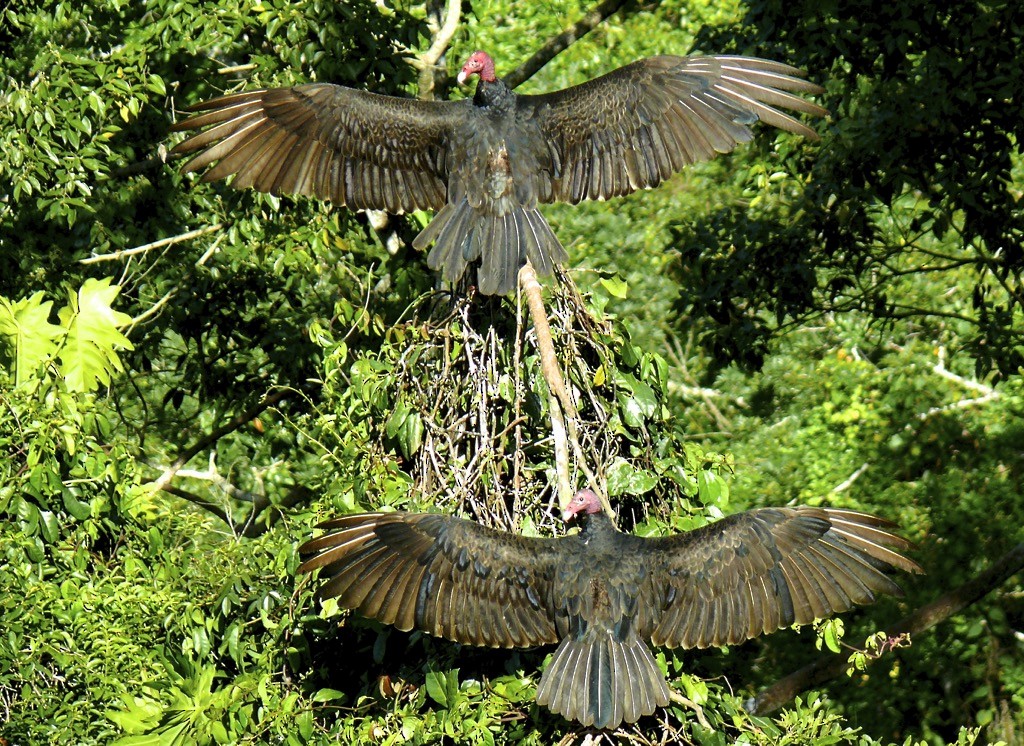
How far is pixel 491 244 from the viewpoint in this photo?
420cm

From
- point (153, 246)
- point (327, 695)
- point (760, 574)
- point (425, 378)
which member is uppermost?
point (425, 378)

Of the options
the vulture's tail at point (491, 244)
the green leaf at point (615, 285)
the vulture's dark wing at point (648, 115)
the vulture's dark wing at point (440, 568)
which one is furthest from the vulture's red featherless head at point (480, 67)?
the vulture's dark wing at point (440, 568)

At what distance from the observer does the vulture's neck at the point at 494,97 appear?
4.59 metres

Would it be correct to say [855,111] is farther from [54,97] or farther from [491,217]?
[54,97]

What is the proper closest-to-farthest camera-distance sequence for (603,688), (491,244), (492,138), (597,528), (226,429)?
(603,688)
(597,528)
(491,244)
(492,138)
(226,429)

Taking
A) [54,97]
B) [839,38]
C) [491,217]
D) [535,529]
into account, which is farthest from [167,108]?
[535,529]

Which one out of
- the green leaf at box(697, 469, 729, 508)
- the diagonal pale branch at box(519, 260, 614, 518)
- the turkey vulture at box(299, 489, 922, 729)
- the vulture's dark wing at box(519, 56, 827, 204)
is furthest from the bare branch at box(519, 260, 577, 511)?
the vulture's dark wing at box(519, 56, 827, 204)

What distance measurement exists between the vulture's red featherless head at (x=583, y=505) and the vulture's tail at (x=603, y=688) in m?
0.36

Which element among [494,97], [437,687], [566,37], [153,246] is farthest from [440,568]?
[566,37]

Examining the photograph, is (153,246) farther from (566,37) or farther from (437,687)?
(437,687)

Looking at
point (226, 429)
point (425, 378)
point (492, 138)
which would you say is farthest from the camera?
point (226, 429)

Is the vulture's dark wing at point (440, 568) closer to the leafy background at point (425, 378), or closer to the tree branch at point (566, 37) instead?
the leafy background at point (425, 378)

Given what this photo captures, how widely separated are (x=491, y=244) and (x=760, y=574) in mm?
1244

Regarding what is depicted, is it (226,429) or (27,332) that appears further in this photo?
(226,429)
